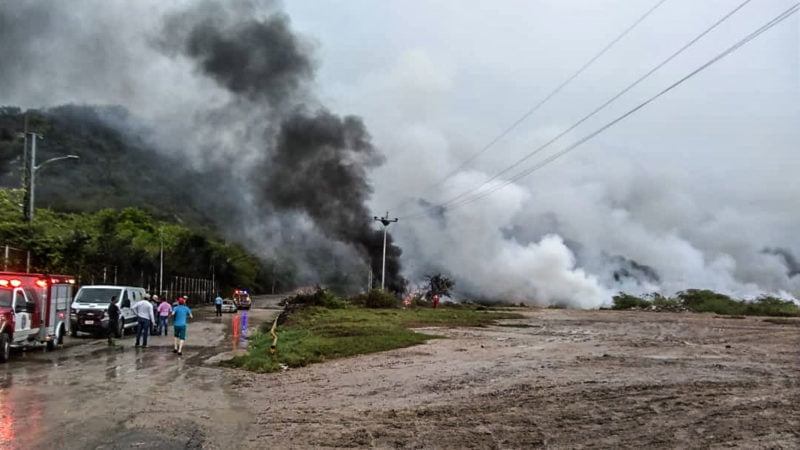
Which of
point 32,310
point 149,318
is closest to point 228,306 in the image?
point 149,318

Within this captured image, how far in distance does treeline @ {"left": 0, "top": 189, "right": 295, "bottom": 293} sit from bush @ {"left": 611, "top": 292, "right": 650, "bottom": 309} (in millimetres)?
33366

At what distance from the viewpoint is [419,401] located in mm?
11445

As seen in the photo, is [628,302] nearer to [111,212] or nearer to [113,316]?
[111,212]

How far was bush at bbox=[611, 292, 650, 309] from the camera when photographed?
66250 mm

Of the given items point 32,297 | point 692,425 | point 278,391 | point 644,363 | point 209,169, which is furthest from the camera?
point 209,169

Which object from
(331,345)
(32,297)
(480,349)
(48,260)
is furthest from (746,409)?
(48,260)

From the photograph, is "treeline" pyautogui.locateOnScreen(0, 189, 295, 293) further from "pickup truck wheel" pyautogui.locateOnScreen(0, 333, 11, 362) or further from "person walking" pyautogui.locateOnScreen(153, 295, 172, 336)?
"pickup truck wheel" pyautogui.locateOnScreen(0, 333, 11, 362)

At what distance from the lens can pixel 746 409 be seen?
9.60 meters

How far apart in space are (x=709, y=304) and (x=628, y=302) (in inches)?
299

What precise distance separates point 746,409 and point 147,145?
90.0 m

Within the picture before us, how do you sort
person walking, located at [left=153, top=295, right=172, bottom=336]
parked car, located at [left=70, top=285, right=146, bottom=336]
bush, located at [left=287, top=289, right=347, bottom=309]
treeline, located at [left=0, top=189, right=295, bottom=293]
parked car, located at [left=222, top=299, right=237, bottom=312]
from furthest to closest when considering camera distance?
parked car, located at [left=222, top=299, right=237, bottom=312] < bush, located at [left=287, top=289, right=347, bottom=309] < treeline, located at [left=0, top=189, right=295, bottom=293] < parked car, located at [left=70, top=285, right=146, bottom=336] < person walking, located at [left=153, top=295, right=172, bottom=336]

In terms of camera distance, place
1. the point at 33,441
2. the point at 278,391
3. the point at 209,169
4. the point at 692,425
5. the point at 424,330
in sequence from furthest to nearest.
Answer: the point at 209,169 → the point at 424,330 → the point at 278,391 → the point at 692,425 → the point at 33,441

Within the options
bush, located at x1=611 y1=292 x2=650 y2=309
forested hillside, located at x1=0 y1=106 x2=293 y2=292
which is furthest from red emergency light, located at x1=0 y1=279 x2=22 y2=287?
bush, located at x1=611 y1=292 x2=650 y2=309

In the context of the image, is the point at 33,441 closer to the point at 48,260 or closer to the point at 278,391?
the point at 278,391
